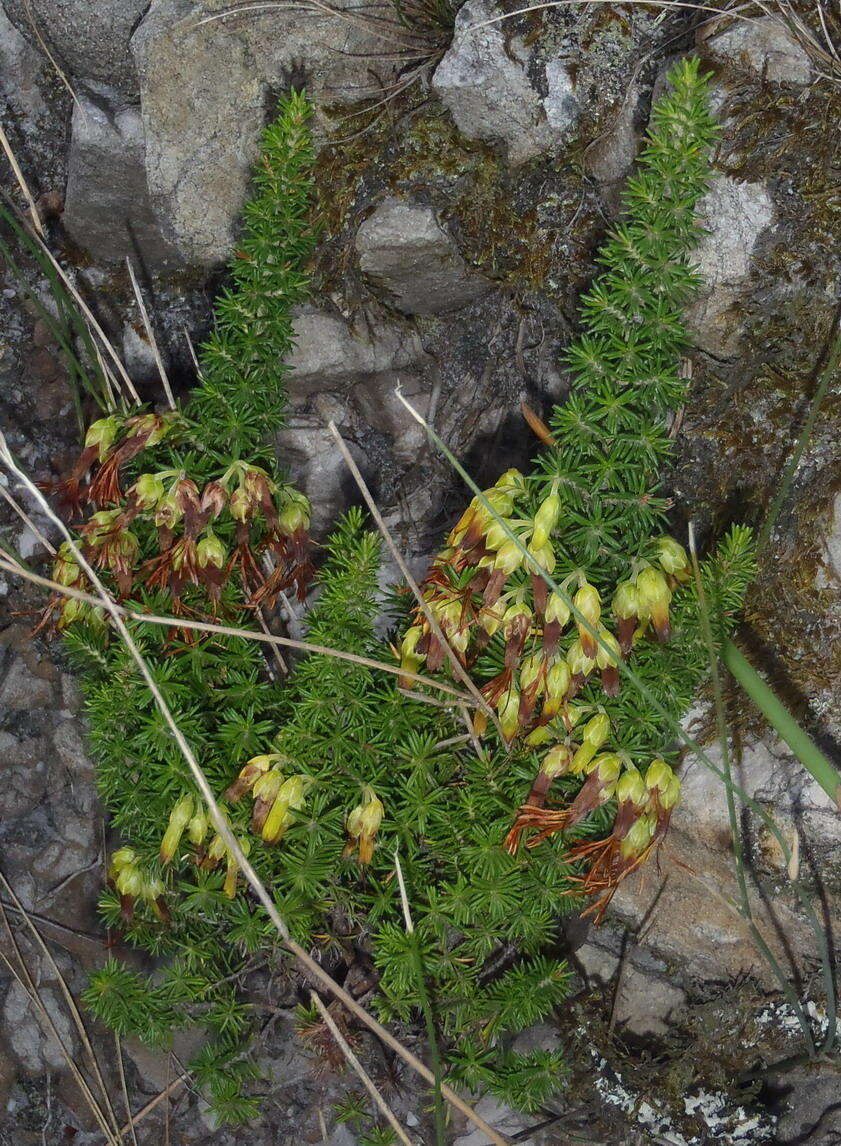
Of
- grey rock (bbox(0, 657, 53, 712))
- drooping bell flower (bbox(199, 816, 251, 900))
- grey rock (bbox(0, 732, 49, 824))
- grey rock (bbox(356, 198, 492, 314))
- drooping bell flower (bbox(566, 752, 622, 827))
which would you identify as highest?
grey rock (bbox(356, 198, 492, 314))

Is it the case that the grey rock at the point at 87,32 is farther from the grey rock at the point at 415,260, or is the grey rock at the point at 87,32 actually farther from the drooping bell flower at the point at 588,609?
the drooping bell flower at the point at 588,609

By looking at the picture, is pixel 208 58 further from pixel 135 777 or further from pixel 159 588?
pixel 135 777

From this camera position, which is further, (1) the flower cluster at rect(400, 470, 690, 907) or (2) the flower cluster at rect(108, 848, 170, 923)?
(2) the flower cluster at rect(108, 848, 170, 923)

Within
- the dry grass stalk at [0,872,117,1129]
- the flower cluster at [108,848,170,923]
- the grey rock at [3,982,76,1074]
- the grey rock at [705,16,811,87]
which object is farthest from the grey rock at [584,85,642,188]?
the grey rock at [3,982,76,1074]

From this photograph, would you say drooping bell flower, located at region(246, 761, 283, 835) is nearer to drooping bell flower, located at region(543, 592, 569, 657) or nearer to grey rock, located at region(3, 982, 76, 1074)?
drooping bell flower, located at region(543, 592, 569, 657)

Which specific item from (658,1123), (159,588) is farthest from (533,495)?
(658,1123)

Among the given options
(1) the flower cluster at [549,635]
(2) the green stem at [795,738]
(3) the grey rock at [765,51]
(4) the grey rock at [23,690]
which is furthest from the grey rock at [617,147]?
(4) the grey rock at [23,690]
